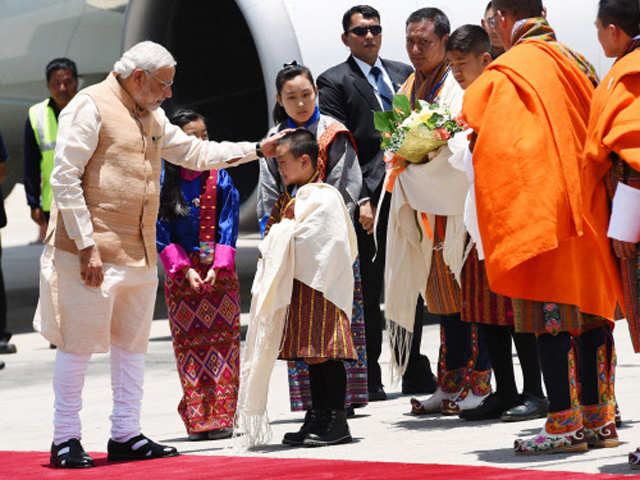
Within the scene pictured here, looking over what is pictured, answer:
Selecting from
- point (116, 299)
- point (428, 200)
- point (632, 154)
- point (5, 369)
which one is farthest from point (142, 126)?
point (5, 369)

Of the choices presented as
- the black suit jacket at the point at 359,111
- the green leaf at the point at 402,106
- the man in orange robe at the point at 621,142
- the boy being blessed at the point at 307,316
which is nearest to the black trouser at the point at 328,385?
the boy being blessed at the point at 307,316

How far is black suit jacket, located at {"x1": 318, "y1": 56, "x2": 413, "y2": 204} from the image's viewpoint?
20.9 ft

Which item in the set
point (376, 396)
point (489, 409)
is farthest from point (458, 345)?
point (376, 396)

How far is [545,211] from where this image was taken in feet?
14.0

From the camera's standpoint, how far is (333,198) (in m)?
5.10

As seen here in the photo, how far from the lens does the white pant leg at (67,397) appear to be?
4828mm

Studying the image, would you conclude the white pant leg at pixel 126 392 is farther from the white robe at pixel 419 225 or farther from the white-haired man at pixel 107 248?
the white robe at pixel 419 225

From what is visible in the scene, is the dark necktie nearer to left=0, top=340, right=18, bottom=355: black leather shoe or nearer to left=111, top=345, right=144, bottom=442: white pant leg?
left=111, top=345, right=144, bottom=442: white pant leg

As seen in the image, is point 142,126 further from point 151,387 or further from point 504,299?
point 151,387

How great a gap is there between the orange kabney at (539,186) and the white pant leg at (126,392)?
143 centimetres

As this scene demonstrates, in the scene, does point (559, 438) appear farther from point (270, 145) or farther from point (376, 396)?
point (376, 396)

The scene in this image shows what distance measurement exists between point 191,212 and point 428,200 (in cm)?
98

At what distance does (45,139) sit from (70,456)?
4.19m

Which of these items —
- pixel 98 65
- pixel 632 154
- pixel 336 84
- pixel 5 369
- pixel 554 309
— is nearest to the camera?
pixel 632 154
